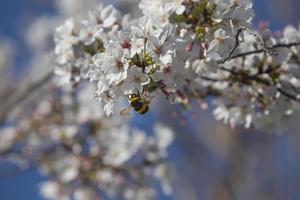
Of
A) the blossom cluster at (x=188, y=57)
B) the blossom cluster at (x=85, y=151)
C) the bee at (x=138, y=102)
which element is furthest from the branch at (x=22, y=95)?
the bee at (x=138, y=102)

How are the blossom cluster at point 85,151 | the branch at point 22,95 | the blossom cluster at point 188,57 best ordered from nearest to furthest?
the blossom cluster at point 188,57
the branch at point 22,95
the blossom cluster at point 85,151

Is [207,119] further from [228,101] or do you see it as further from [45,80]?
[228,101]

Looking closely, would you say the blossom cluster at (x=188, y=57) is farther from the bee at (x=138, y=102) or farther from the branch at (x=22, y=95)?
the branch at (x=22, y=95)

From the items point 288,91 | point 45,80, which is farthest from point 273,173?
point 288,91

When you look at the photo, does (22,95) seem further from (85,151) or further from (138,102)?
(138,102)

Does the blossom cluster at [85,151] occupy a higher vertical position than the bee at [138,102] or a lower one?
higher

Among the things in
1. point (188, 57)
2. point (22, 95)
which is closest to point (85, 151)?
point (22, 95)
